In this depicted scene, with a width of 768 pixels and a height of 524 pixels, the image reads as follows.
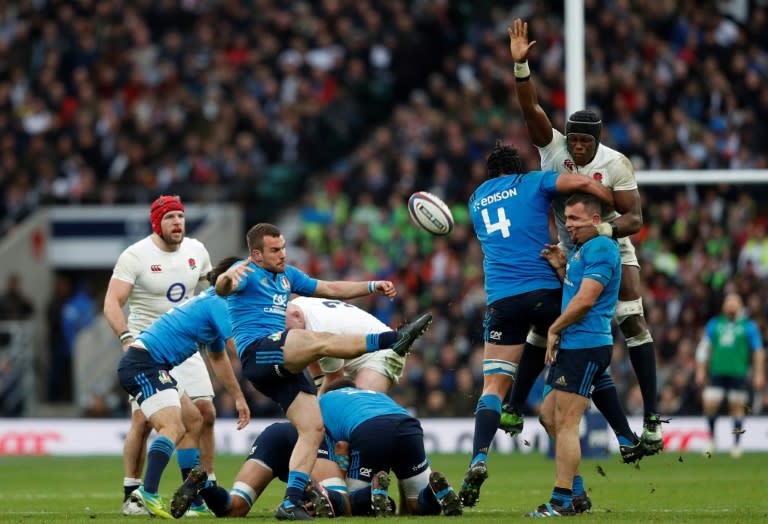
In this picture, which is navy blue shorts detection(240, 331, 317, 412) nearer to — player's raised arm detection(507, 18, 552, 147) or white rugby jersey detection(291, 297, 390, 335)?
white rugby jersey detection(291, 297, 390, 335)

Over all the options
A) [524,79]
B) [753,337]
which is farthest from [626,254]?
[753,337]

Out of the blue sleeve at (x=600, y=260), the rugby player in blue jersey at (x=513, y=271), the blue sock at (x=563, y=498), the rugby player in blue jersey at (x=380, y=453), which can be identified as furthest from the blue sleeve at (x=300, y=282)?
the blue sock at (x=563, y=498)

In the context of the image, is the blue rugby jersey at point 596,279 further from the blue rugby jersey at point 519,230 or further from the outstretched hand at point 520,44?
the outstretched hand at point 520,44

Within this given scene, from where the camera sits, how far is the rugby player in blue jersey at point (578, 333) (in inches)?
401

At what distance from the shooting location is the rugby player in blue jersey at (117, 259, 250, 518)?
11.0m

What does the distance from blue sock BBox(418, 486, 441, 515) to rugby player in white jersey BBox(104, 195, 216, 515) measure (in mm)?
2298

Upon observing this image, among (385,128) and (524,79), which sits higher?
(385,128)

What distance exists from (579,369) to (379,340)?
1.47 metres

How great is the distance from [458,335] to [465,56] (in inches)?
237

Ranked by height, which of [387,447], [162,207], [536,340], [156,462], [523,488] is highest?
[162,207]

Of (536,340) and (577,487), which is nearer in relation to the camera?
(577,487)

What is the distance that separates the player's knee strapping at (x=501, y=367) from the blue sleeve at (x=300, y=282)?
4.68 feet

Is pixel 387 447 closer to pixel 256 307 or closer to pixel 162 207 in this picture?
pixel 256 307

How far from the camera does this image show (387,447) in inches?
407
